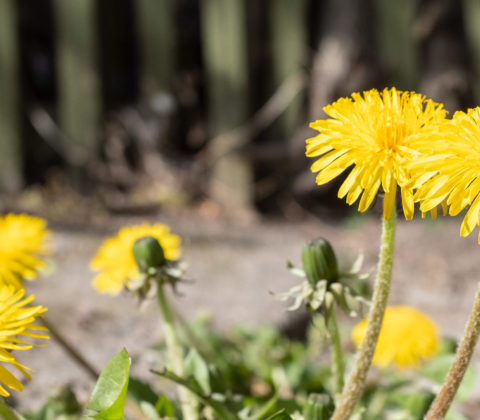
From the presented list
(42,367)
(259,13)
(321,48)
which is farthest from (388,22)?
(42,367)

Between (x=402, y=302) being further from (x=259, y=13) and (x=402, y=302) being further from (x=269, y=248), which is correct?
(x=259, y=13)

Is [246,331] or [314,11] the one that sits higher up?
[314,11]

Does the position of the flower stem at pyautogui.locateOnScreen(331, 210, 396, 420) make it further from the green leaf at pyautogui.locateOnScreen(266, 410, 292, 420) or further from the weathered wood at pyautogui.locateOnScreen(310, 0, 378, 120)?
the weathered wood at pyautogui.locateOnScreen(310, 0, 378, 120)

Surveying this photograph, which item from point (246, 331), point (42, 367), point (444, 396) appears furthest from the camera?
point (246, 331)

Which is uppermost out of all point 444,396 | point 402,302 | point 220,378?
point 444,396

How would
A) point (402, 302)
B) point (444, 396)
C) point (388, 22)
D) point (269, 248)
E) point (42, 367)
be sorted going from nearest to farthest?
1. point (444, 396)
2. point (42, 367)
3. point (402, 302)
4. point (269, 248)
5. point (388, 22)

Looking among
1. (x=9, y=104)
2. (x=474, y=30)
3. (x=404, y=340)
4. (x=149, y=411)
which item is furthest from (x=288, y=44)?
(x=149, y=411)

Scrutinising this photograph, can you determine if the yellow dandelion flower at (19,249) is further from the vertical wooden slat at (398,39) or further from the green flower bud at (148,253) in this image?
the vertical wooden slat at (398,39)
